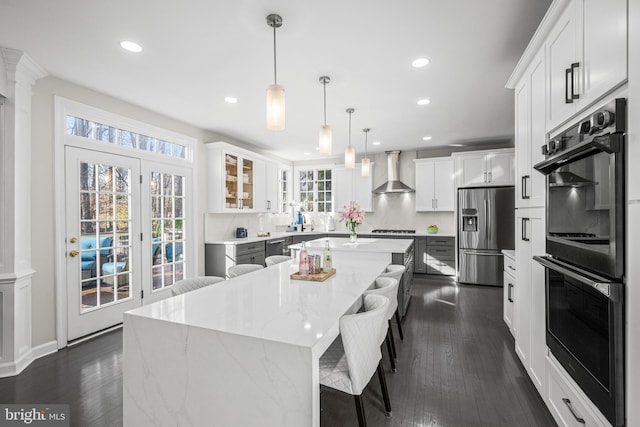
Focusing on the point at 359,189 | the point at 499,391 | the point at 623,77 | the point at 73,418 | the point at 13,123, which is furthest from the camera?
the point at 359,189

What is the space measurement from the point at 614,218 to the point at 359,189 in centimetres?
590

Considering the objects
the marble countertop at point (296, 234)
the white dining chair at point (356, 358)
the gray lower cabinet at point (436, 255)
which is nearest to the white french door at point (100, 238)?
the marble countertop at point (296, 234)

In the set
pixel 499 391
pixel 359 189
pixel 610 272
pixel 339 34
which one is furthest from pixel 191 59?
pixel 359 189

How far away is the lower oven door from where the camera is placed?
1169 millimetres

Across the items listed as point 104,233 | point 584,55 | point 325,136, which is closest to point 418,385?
point 325,136

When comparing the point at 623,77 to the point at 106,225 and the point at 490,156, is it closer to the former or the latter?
the point at 106,225

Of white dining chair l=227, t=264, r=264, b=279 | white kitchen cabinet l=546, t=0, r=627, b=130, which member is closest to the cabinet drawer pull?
white kitchen cabinet l=546, t=0, r=627, b=130

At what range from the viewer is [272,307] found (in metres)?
1.70

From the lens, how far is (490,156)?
5.61m

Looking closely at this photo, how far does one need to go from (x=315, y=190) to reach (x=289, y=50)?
16.5 ft

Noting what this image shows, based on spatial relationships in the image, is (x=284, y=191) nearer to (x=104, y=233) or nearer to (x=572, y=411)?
(x=104, y=233)

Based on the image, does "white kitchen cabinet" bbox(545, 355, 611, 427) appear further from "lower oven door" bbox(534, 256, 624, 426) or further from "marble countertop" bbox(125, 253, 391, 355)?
"marble countertop" bbox(125, 253, 391, 355)

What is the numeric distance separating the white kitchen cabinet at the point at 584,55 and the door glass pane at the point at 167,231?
166 inches

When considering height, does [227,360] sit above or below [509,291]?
above
